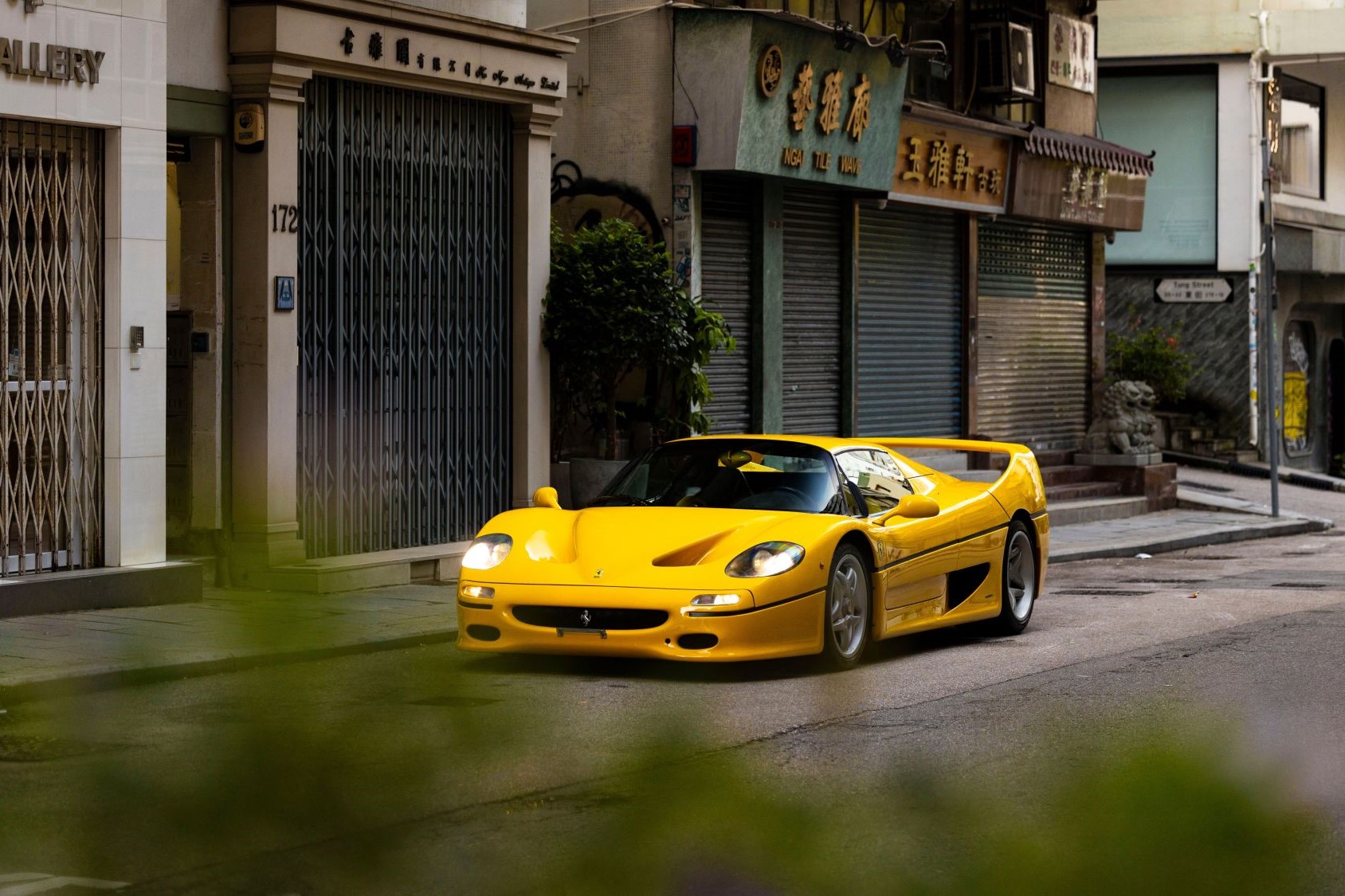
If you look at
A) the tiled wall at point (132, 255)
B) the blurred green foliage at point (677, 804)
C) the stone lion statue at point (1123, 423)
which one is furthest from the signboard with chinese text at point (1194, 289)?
the blurred green foliage at point (677, 804)

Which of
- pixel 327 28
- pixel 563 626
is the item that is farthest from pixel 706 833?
pixel 327 28

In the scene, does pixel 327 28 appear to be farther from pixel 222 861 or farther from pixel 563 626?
pixel 222 861

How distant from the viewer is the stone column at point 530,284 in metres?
15.0

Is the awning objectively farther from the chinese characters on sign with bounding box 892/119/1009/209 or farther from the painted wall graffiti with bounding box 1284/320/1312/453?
the painted wall graffiti with bounding box 1284/320/1312/453

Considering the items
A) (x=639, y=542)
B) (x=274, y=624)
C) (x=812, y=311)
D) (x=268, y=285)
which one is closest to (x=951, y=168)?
(x=812, y=311)

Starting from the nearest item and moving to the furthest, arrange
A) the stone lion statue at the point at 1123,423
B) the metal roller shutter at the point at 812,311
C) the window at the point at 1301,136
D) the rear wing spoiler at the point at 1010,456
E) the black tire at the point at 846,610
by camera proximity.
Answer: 1. the black tire at the point at 846,610
2. the rear wing spoiler at the point at 1010,456
3. the metal roller shutter at the point at 812,311
4. the stone lion statue at the point at 1123,423
5. the window at the point at 1301,136

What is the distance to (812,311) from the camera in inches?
785

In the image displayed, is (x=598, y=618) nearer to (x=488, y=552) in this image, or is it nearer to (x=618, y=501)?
(x=488, y=552)

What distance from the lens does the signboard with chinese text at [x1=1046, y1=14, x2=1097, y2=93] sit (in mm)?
24641

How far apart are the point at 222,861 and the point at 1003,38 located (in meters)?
21.7

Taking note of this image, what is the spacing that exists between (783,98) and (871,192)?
A: 8.98 feet

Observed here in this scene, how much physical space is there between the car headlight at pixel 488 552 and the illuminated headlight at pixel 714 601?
1.08 m

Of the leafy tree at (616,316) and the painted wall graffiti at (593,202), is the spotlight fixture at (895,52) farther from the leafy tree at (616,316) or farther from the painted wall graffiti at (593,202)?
the leafy tree at (616,316)

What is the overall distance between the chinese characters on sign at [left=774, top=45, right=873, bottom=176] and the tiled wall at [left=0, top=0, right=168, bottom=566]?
7133mm
